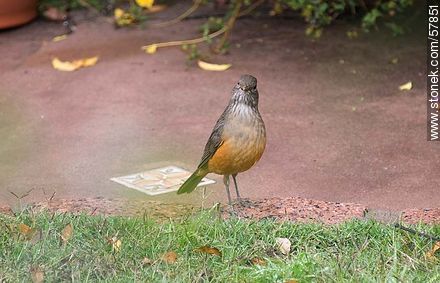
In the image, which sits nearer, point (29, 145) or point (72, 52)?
point (29, 145)

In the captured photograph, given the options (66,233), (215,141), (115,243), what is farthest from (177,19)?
(115,243)

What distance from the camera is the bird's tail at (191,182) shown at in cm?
578

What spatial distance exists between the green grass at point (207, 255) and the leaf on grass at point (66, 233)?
21 millimetres

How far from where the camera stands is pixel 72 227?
5141mm

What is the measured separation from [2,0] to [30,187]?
410 cm

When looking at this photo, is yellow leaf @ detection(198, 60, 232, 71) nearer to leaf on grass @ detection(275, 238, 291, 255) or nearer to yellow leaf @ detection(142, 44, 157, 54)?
yellow leaf @ detection(142, 44, 157, 54)

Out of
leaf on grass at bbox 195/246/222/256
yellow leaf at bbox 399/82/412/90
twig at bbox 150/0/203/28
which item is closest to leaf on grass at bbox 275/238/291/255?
leaf on grass at bbox 195/246/222/256

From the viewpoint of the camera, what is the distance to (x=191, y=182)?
5812 mm

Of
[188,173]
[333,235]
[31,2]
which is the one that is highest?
[333,235]

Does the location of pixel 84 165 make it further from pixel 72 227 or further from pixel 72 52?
pixel 72 52

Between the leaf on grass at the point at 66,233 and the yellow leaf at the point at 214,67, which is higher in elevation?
the leaf on grass at the point at 66,233

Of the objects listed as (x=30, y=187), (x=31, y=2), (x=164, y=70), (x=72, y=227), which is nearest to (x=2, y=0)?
(x=31, y=2)

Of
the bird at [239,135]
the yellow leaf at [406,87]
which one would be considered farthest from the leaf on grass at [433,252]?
the yellow leaf at [406,87]

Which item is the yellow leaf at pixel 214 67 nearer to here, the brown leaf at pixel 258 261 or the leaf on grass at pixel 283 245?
the leaf on grass at pixel 283 245
